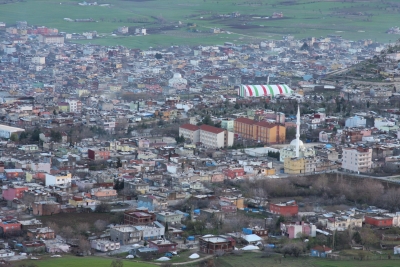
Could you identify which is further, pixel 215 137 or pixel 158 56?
pixel 158 56

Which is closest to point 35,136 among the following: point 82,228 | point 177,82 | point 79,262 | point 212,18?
point 82,228

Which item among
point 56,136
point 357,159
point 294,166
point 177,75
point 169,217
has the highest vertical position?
point 177,75

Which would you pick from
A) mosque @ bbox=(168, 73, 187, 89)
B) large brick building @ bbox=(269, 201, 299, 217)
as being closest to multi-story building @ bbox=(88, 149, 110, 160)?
large brick building @ bbox=(269, 201, 299, 217)

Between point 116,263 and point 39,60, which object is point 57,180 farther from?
point 39,60

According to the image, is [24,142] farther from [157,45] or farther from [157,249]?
[157,45]

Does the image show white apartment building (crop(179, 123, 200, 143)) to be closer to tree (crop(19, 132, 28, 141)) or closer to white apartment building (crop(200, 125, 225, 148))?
white apartment building (crop(200, 125, 225, 148))

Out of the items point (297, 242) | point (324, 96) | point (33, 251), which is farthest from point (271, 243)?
point (324, 96)

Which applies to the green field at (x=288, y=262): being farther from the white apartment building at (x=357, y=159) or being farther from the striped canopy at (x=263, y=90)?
the striped canopy at (x=263, y=90)

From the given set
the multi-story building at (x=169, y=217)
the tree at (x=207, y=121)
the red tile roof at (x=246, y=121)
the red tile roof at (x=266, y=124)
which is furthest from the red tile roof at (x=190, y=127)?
the multi-story building at (x=169, y=217)

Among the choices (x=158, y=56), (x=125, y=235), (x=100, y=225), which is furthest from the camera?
(x=158, y=56)
